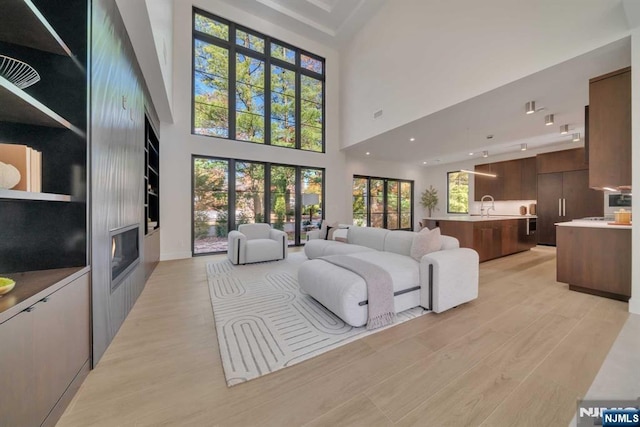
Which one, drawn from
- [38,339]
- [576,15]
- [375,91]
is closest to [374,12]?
[375,91]

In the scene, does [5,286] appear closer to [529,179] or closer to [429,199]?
[529,179]

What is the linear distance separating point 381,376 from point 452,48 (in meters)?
4.89

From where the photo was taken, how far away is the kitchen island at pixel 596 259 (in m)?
2.78

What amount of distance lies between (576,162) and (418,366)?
24.9ft

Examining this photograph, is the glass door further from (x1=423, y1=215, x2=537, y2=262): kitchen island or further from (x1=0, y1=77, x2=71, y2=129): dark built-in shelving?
(x1=423, y1=215, x2=537, y2=262): kitchen island

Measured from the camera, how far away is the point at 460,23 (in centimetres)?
382

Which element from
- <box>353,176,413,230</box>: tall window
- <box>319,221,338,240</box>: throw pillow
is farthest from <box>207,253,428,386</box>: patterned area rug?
<box>353,176,413,230</box>: tall window

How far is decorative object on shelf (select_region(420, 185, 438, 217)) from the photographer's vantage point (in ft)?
30.6

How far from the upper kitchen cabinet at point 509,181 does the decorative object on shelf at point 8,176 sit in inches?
376

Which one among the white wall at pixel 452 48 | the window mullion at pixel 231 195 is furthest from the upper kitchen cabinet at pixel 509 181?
the window mullion at pixel 231 195

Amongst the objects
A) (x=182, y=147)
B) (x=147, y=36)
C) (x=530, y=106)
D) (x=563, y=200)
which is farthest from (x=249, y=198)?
(x=563, y=200)

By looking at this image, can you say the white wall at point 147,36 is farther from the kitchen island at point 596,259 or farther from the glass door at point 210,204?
the kitchen island at point 596,259

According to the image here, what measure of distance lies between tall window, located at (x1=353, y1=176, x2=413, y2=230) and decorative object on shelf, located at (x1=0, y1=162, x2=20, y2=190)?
7204mm

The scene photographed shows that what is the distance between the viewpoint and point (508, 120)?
4.63 metres
